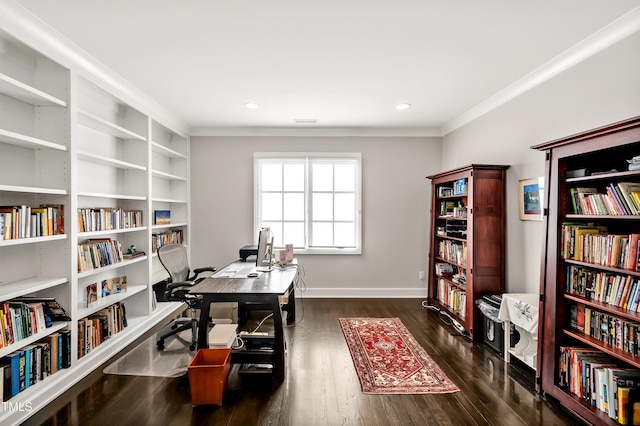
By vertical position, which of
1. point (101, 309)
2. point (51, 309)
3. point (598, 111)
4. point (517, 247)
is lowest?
point (101, 309)

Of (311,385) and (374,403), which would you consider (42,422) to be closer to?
(311,385)

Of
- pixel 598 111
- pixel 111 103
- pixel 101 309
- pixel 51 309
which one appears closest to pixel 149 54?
pixel 111 103

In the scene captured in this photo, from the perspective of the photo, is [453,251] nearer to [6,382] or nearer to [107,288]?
[107,288]

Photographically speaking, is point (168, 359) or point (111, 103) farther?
point (111, 103)

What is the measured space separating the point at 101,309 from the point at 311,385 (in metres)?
2.14

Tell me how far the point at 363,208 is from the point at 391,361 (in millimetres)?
2574

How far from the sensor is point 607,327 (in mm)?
2021

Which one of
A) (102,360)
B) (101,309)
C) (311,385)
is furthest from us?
(101,309)

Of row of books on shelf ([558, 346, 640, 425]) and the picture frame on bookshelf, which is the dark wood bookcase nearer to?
row of books on shelf ([558, 346, 640, 425])

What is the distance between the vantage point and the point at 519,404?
7.52 ft

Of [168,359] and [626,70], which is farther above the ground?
[626,70]

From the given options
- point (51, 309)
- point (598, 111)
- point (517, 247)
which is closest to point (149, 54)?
point (51, 309)

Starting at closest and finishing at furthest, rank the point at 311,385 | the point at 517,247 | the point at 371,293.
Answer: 1. the point at 311,385
2. the point at 517,247
3. the point at 371,293

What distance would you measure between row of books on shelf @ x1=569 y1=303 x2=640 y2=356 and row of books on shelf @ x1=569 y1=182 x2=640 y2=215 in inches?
25.8
